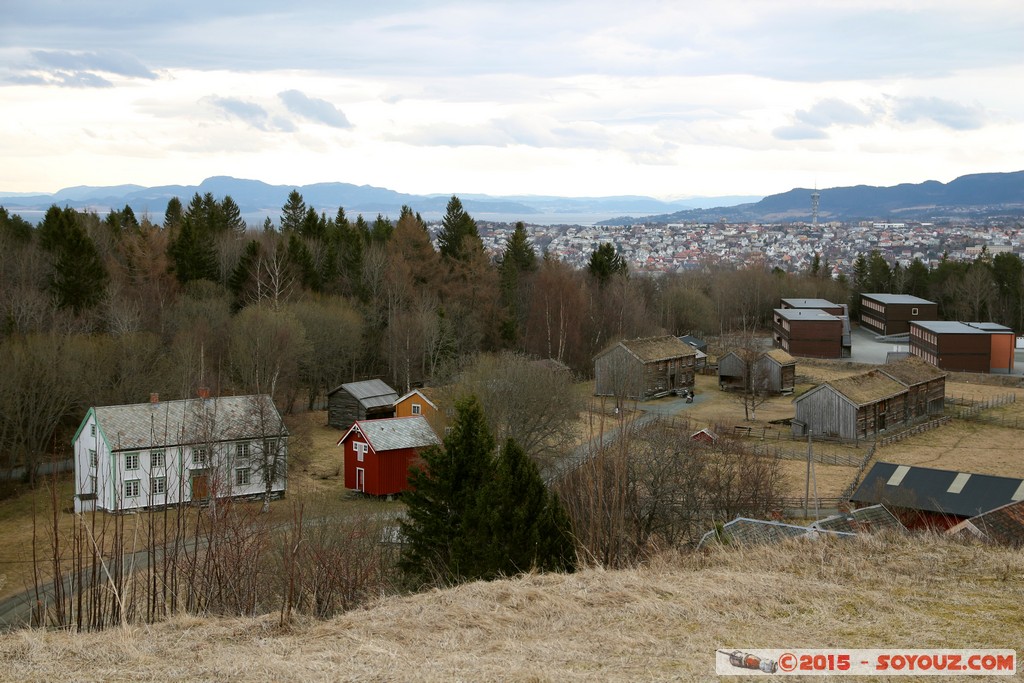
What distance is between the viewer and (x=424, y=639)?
920 centimetres

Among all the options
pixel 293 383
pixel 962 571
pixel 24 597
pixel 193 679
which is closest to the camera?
pixel 193 679

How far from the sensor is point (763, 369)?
5134 cm

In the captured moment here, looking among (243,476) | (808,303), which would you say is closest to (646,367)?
(243,476)

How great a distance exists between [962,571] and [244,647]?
354 inches

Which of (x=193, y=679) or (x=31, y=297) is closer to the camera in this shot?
(x=193, y=679)

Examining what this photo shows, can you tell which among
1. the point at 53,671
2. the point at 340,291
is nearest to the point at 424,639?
the point at 53,671

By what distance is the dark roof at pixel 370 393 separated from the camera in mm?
42469

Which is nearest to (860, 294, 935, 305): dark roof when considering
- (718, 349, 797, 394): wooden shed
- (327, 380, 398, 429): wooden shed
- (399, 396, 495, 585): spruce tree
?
(718, 349, 797, 394): wooden shed

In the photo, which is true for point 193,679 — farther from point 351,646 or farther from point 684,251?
point 684,251

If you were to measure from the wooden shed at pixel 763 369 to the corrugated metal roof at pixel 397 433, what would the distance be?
2522 cm

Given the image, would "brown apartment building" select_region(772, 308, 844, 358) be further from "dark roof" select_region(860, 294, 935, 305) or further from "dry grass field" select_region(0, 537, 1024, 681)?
"dry grass field" select_region(0, 537, 1024, 681)

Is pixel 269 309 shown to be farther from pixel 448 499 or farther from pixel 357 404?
pixel 448 499

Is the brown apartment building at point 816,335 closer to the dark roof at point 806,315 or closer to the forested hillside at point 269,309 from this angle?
the dark roof at point 806,315

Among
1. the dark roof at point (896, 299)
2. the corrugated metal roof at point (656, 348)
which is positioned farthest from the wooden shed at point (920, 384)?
the dark roof at point (896, 299)
